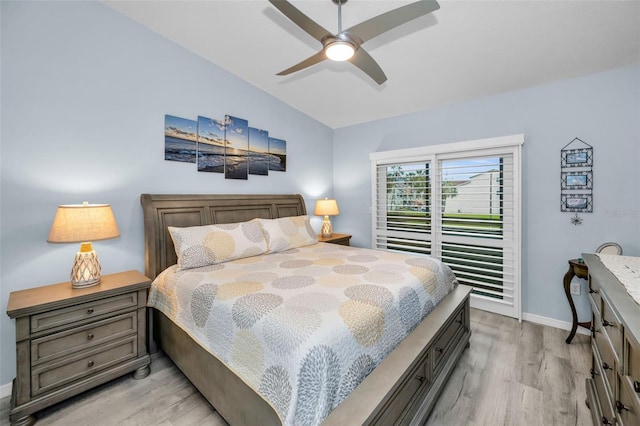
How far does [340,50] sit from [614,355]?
2181mm

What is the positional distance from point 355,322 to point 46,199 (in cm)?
241

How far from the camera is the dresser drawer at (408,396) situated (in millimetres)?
1293

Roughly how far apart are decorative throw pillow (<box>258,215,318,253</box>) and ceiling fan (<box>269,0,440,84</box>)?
1624 millimetres

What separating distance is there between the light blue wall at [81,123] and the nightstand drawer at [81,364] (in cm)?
56

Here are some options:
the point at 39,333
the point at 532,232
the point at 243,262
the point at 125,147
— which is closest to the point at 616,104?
the point at 532,232

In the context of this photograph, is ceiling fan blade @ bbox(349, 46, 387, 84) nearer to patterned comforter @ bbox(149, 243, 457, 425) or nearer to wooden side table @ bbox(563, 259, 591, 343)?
patterned comforter @ bbox(149, 243, 457, 425)

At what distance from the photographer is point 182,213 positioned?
2.66 metres

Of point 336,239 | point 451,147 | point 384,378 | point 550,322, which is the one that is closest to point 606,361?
point 384,378

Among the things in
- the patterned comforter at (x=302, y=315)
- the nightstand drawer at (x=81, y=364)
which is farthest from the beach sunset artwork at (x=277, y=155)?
the nightstand drawer at (x=81, y=364)

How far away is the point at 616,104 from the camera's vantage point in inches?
96.9

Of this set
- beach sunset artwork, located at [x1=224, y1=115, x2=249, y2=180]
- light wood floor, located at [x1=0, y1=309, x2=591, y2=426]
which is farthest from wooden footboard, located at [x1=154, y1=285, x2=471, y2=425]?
beach sunset artwork, located at [x1=224, y1=115, x2=249, y2=180]

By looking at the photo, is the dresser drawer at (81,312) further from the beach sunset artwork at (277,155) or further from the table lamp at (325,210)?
the table lamp at (325,210)

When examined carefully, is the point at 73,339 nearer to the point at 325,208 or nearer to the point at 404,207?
the point at 325,208

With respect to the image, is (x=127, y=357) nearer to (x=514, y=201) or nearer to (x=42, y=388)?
(x=42, y=388)
